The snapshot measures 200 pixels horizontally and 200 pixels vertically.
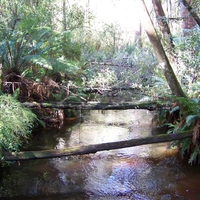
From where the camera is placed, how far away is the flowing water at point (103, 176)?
14.5ft

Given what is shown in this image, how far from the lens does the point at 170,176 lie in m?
5.04

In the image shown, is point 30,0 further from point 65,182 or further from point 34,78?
point 65,182

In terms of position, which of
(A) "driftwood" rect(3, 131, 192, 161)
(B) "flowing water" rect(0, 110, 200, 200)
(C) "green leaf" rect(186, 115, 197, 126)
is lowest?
(B) "flowing water" rect(0, 110, 200, 200)

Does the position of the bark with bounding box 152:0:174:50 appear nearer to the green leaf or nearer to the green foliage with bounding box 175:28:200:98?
the green foliage with bounding box 175:28:200:98

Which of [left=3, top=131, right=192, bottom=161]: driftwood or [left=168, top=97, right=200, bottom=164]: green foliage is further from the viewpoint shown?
[left=168, top=97, right=200, bottom=164]: green foliage

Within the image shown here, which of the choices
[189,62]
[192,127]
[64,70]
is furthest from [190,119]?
[64,70]

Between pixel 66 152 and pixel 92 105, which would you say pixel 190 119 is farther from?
pixel 66 152

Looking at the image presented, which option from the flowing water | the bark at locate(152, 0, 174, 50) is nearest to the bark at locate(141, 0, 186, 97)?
the flowing water

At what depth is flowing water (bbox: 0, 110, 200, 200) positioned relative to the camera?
14.5 feet

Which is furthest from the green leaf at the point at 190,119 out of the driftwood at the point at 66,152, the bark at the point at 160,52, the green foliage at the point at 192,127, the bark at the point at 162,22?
the bark at the point at 162,22

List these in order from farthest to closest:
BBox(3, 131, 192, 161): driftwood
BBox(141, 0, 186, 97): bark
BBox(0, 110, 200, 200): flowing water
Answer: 1. BBox(141, 0, 186, 97): bark
2. BBox(0, 110, 200, 200): flowing water
3. BBox(3, 131, 192, 161): driftwood

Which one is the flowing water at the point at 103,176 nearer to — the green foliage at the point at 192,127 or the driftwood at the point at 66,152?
the green foliage at the point at 192,127

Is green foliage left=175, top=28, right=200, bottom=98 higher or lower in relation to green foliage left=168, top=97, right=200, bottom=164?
higher

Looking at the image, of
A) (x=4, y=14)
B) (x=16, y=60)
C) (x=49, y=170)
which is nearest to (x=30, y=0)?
(x=4, y=14)
